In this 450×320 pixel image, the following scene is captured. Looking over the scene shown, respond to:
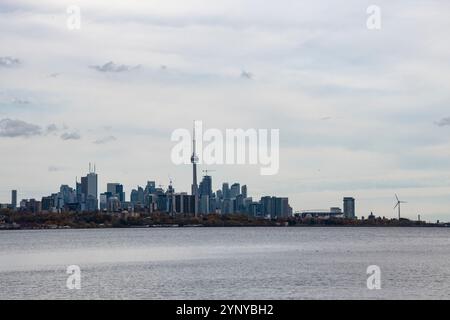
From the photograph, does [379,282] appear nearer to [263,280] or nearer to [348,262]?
[263,280]

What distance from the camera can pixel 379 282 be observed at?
10519 cm

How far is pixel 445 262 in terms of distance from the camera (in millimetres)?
154750

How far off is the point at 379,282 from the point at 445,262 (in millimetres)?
53641

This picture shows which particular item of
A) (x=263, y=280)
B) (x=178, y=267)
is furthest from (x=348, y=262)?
(x=263, y=280)

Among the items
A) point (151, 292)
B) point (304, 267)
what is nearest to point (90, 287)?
point (151, 292)
